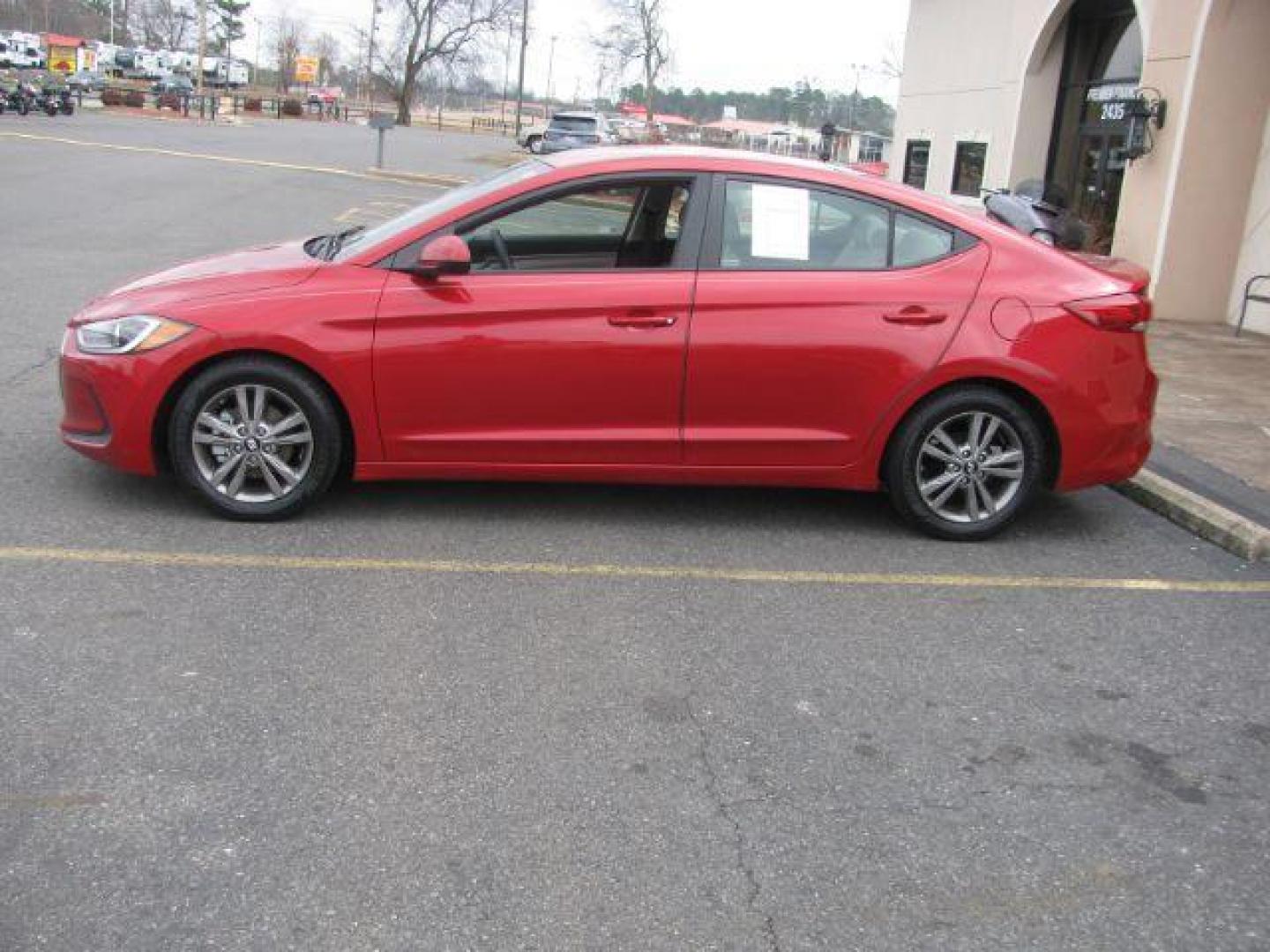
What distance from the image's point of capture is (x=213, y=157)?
3030cm

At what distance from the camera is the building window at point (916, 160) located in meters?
25.1

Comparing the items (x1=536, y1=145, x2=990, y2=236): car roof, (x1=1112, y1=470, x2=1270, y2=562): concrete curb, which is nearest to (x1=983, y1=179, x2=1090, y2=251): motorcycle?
(x1=1112, y1=470, x2=1270, y2=562): concrete curb

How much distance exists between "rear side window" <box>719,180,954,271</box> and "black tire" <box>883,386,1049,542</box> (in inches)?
26.4

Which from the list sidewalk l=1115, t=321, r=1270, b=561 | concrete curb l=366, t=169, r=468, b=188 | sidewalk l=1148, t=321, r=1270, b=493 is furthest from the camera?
concrete curb l=366, t=169, r=468, b=188

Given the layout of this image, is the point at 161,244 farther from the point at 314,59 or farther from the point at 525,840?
the point at 314,59

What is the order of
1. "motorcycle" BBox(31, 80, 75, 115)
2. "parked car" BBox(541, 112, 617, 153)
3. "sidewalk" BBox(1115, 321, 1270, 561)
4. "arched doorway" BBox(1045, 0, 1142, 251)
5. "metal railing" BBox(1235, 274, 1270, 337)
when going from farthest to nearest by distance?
"motorcycle" BBox(31, 80, 75, 115), "parked car" BBox(541, 112, 617, 153), "arched doorway" BBox(1045, 0, 1142, 251), "metal railing" BBox(1235, 274, 1270, 337), "sidewalk" BBox(1115, 321, 1270, 561)

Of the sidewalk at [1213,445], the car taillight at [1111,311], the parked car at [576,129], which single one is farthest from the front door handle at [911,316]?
the parked car at [576,129]

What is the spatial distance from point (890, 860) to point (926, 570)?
233 centimetres

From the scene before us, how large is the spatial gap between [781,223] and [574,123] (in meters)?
35.0

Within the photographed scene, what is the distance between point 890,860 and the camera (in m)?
3.22

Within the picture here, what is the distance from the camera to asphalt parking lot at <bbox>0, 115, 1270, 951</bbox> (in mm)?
2990

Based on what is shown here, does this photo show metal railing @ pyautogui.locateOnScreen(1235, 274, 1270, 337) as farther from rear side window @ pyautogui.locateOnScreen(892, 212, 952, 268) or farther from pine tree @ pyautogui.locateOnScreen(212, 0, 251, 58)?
pine tree @ pyautogui.locateOnScreen(212, 0, 251, 58)

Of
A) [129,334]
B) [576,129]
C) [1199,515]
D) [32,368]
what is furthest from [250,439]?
[576,129]

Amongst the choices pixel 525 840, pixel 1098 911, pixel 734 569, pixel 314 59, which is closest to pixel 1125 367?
pixel 734 569
